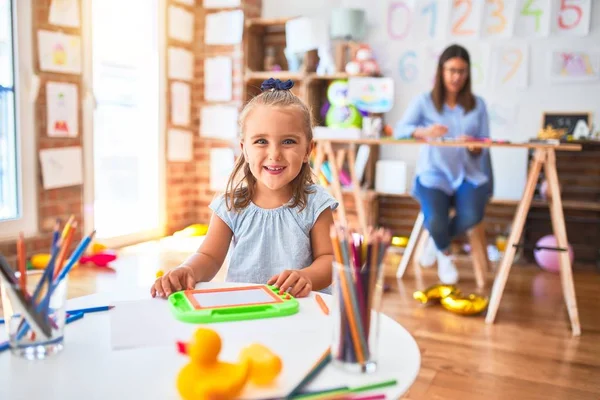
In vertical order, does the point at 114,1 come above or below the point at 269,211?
above

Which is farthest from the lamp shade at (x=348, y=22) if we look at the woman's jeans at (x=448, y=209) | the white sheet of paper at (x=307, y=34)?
the woman's jeans at (x=448, y=209)

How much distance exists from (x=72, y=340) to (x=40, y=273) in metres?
0.10

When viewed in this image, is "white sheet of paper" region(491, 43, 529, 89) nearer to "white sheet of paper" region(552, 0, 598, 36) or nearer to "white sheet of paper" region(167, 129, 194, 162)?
"white sheet of paper" region(552, 0, 598, 36)

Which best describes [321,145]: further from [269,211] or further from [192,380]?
[192,380]

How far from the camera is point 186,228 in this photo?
13.1ft

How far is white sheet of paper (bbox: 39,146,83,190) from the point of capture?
115 inches

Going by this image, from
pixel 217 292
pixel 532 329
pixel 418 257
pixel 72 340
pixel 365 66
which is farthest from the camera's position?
pixel 365 66

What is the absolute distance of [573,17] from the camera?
3.46 m

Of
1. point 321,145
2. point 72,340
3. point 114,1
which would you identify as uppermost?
point 114,1

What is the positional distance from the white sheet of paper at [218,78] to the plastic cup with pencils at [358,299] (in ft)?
11.6

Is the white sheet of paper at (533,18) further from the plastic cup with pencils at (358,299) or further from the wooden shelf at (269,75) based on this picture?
the plastic cup with pencils at (358,299)

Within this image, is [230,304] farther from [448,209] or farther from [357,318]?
[448,209]

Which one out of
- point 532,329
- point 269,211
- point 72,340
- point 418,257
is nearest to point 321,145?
point 418,257

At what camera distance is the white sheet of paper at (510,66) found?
11.7ft
